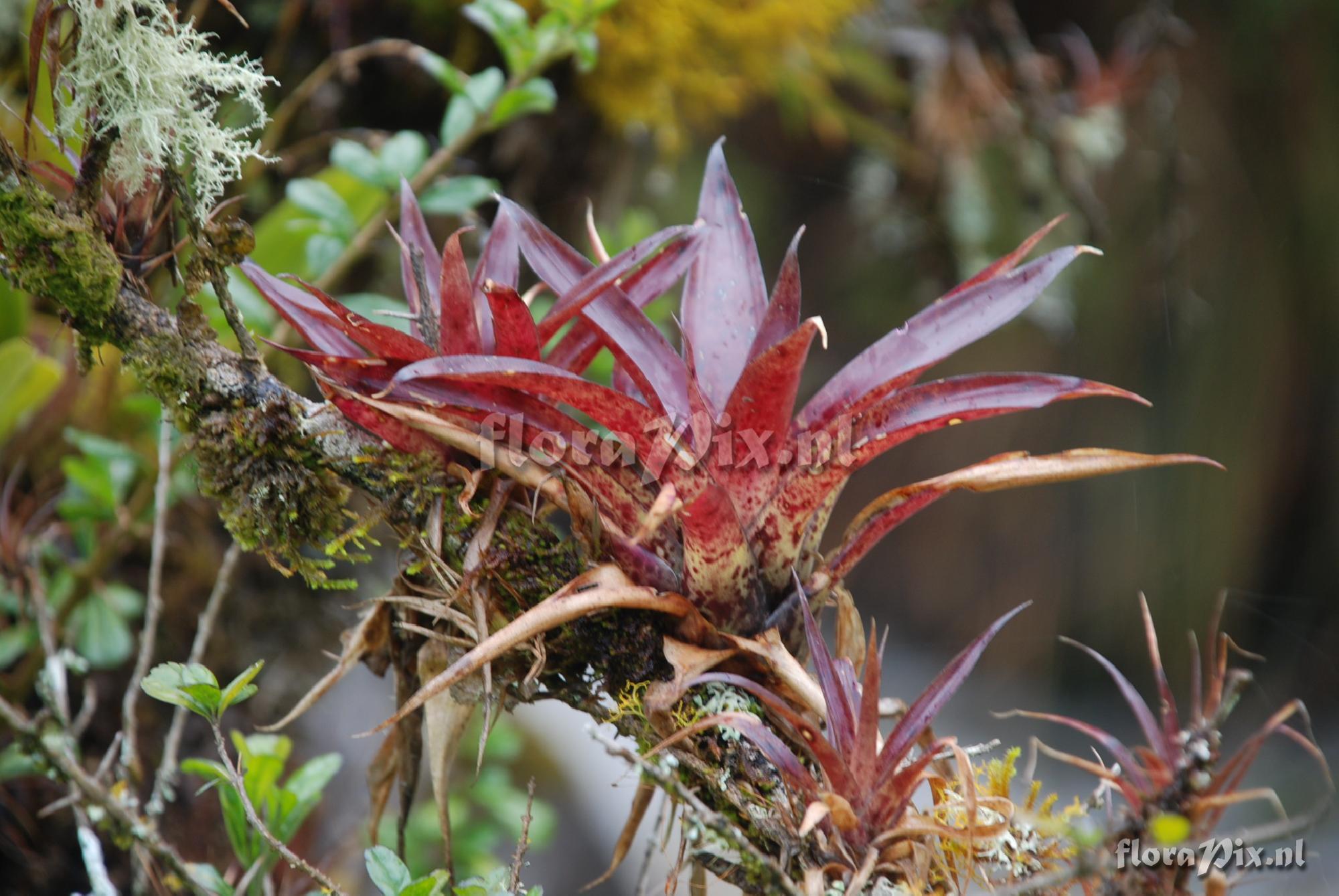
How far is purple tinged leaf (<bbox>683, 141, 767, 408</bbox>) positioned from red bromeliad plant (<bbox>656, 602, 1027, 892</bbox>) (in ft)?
0.52

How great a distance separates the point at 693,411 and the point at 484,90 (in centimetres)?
43

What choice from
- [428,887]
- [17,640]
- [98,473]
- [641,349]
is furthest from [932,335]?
[17,640]

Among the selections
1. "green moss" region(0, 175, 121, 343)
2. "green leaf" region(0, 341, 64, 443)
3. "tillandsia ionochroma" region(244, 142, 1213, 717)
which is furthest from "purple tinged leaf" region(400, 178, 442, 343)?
"green leaf" region(0, 341, 64, 443)

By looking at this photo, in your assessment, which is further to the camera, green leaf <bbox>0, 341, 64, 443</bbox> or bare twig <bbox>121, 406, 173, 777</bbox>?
green leaf <bbox>0, 341, 64, 443</bbox>

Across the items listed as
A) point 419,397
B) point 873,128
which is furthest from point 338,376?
point 873,128

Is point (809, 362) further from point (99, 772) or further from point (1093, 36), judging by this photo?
point (99, 772)

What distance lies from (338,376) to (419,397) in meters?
0.06

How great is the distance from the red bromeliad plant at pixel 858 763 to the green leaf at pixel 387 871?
0.51 ft

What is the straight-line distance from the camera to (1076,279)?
1.75 meters

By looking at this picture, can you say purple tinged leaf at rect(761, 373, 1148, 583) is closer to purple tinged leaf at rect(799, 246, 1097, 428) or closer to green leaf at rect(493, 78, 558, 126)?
purple tinged leaf at rect(799, 246, 1097, 428)

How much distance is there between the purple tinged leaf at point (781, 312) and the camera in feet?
1.42

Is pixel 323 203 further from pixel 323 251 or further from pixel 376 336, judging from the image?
pixel 376 336

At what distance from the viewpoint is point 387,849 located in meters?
0.42

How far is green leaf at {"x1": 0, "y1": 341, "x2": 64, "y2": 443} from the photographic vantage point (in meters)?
0.74
